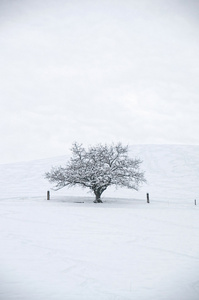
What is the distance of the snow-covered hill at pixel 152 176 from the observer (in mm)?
32562

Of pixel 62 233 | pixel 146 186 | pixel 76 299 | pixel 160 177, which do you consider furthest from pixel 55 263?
pixel 160 177

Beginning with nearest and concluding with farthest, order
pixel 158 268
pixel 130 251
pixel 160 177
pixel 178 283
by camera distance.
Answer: pixel 178 283 < pixel 158 268 < pixel 130 251 < pixel 160 177

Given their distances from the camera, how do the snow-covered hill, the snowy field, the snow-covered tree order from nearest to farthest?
the snowy field → the snow-covered tree → the snow-covered hill

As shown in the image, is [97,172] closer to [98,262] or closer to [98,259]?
[98,259]

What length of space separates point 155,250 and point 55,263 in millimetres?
2909

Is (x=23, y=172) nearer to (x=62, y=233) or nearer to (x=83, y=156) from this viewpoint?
(x=83, y=156)

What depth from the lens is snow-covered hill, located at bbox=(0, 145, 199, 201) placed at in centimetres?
3256

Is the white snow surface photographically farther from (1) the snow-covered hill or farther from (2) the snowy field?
(1) the snow-covered hill

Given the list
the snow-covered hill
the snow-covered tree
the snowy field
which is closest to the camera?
the snowy field

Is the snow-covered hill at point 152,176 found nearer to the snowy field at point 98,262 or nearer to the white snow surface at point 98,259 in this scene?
the white snow surface at point 98,259

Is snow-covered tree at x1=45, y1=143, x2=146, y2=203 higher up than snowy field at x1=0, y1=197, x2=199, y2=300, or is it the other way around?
snow-covered tree at x1=45, y1=143, x2=146, y2=203

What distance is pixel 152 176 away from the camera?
43.1 m

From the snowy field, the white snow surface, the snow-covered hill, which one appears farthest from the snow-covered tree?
the snowy field

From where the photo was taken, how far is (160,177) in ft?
139
